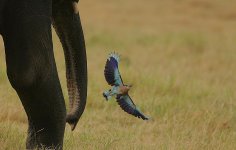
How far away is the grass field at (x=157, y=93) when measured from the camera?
6410 mm

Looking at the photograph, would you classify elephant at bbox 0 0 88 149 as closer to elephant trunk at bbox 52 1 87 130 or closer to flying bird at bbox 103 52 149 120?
elephant trunk at bbox 52 1 87 130

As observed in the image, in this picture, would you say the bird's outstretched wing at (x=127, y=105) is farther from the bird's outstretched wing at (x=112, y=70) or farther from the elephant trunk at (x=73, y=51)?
the elephant trunk at (x=73, y=51)

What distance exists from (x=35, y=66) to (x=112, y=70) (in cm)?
93

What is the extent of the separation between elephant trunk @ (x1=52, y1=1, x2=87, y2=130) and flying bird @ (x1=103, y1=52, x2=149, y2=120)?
0.33m

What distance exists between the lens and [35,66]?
15.0ft

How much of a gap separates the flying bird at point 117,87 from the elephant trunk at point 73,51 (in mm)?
326

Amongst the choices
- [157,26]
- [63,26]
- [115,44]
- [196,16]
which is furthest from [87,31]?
[63,26]

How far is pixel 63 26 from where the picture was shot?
5.00 metres

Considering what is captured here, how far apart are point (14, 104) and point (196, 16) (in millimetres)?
16115

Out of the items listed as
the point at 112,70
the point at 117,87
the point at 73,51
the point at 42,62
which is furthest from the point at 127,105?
the point at 42,62

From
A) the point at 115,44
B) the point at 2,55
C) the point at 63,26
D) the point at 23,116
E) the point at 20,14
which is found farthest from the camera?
the point at 115,44

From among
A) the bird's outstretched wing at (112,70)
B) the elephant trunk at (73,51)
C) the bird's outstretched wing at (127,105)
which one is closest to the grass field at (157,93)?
the bird's outstretched wing at (127,105)

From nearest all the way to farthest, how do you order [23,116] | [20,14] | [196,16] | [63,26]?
[20,14] < [63,26] < [23,116] < [196,16]

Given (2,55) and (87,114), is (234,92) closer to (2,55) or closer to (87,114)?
(87,114)
